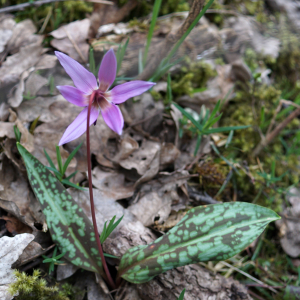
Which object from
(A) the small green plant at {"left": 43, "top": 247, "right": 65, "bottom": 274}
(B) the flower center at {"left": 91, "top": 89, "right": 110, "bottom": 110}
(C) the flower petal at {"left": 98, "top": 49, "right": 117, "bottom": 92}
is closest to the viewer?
(C) the flower petal at {"left": 98, "top": 49, "right": 117, "bottom": 92}

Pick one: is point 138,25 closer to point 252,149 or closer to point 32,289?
point 252,149

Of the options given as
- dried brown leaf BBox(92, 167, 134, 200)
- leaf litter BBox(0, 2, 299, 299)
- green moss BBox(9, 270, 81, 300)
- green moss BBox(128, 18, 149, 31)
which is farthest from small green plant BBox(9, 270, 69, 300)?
green moss BBox(128, 18, 149, 31)

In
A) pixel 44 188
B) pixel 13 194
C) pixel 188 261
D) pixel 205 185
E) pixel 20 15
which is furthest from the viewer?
pixel 20 15

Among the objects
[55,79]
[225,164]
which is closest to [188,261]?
[225,164]

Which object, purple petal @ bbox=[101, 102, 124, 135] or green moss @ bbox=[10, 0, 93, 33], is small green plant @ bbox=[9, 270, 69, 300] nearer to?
purple petal @ bbox=[101, 102, 124, 135]

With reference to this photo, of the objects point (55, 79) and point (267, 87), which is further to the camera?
point (267, 87)

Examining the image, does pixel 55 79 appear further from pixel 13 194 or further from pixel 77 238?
pixel 77 238

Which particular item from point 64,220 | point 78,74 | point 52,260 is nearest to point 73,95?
point 78,74
